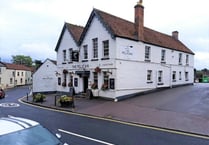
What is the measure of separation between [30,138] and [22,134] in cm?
17

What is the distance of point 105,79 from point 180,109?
8.91m

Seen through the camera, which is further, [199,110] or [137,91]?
[137,91]

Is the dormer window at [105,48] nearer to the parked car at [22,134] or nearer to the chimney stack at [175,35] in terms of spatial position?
the parked car at [22,134]

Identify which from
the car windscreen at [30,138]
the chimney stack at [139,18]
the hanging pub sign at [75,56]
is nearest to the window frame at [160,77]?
the chimney stack at [139,18]

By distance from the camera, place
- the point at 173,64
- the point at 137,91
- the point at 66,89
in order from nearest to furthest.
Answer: the point at 137,91
the point at 66,89
the point at 173,64

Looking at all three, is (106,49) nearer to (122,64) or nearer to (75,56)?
(122,64)

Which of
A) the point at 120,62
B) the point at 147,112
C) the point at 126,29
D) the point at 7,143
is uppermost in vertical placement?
the point at 126,29

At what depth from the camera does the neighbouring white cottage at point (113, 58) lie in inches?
815

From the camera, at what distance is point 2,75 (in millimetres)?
58719

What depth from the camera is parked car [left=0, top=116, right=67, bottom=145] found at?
371 cm

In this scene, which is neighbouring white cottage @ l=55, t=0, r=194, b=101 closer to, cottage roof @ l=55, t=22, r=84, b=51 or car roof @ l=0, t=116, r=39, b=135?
cottage roof @ l=55, t=22, r=84, b=51

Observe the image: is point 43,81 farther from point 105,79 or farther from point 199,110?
point 199,110

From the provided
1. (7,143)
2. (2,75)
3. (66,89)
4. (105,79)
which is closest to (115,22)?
(105,79)

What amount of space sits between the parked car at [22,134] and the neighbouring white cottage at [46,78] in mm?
28107
